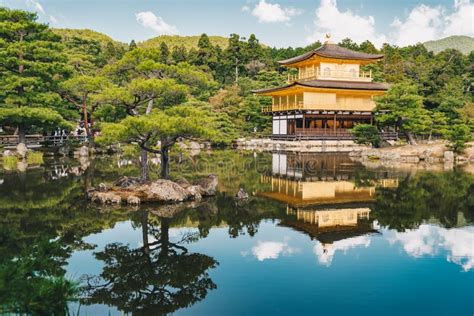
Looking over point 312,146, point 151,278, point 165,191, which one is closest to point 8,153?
point 165,191

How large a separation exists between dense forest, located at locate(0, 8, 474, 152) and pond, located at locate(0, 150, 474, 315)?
293 cm

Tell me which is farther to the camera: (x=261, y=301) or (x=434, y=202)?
(x=434, y=202)

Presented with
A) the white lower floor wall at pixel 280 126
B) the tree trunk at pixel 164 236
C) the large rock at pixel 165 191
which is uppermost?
the white lower floor wall at pixel 280 126

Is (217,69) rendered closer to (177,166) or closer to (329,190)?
(177,166)

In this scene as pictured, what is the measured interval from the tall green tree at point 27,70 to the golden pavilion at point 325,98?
19.2 m

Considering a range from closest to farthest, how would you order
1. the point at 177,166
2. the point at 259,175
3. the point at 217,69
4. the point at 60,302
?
the point at 60,302 → the point at 259,175 → the point at 177,166 → the point at 217,69

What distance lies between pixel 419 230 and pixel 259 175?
401 inches

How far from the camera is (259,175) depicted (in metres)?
19.6

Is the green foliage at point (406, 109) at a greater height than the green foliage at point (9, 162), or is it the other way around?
the green foliage at point (406, 109)

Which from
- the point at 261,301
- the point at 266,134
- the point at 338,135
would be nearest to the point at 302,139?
the point at 338,135

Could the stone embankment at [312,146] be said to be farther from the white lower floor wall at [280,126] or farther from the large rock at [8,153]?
the large rock at [8,153]

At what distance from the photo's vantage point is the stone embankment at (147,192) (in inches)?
499

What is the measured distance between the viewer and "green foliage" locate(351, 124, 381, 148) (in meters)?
31.7

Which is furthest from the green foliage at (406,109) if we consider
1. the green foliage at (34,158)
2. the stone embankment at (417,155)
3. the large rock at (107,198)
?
the large rock at (107,198)
